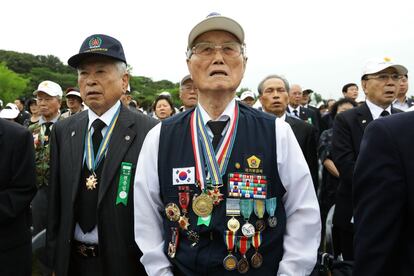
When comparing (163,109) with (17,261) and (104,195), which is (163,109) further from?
(104,195)

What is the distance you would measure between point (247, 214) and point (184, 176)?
38 cm

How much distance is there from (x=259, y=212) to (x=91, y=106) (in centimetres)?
158

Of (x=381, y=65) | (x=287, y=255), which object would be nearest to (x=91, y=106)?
(x=287, y=255)

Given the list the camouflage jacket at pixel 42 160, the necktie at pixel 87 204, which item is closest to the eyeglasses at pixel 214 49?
the necktie at pixel 87 204

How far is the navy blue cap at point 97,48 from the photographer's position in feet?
9.07

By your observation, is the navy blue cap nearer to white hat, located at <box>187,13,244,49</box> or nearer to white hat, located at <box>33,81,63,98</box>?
white hat, located at <box>187,13,244,49</box>

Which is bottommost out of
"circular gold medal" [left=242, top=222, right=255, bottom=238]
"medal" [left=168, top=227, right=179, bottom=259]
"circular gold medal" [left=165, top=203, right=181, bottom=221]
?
"medal" [left=168, top=227, right=179, bottom=259]

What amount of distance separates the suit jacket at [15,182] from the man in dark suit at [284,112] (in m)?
2.74

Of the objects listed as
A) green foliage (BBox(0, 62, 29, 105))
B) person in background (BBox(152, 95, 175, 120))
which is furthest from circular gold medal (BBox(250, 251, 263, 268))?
green foliage (BBox(0, 62, 29, 105))

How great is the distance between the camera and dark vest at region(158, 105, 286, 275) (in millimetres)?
1920

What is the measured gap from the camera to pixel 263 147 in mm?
2041

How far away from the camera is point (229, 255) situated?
6.21 ft

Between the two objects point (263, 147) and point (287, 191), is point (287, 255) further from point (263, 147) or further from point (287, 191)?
point (263, 147)

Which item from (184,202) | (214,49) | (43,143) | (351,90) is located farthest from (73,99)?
(351,90)
